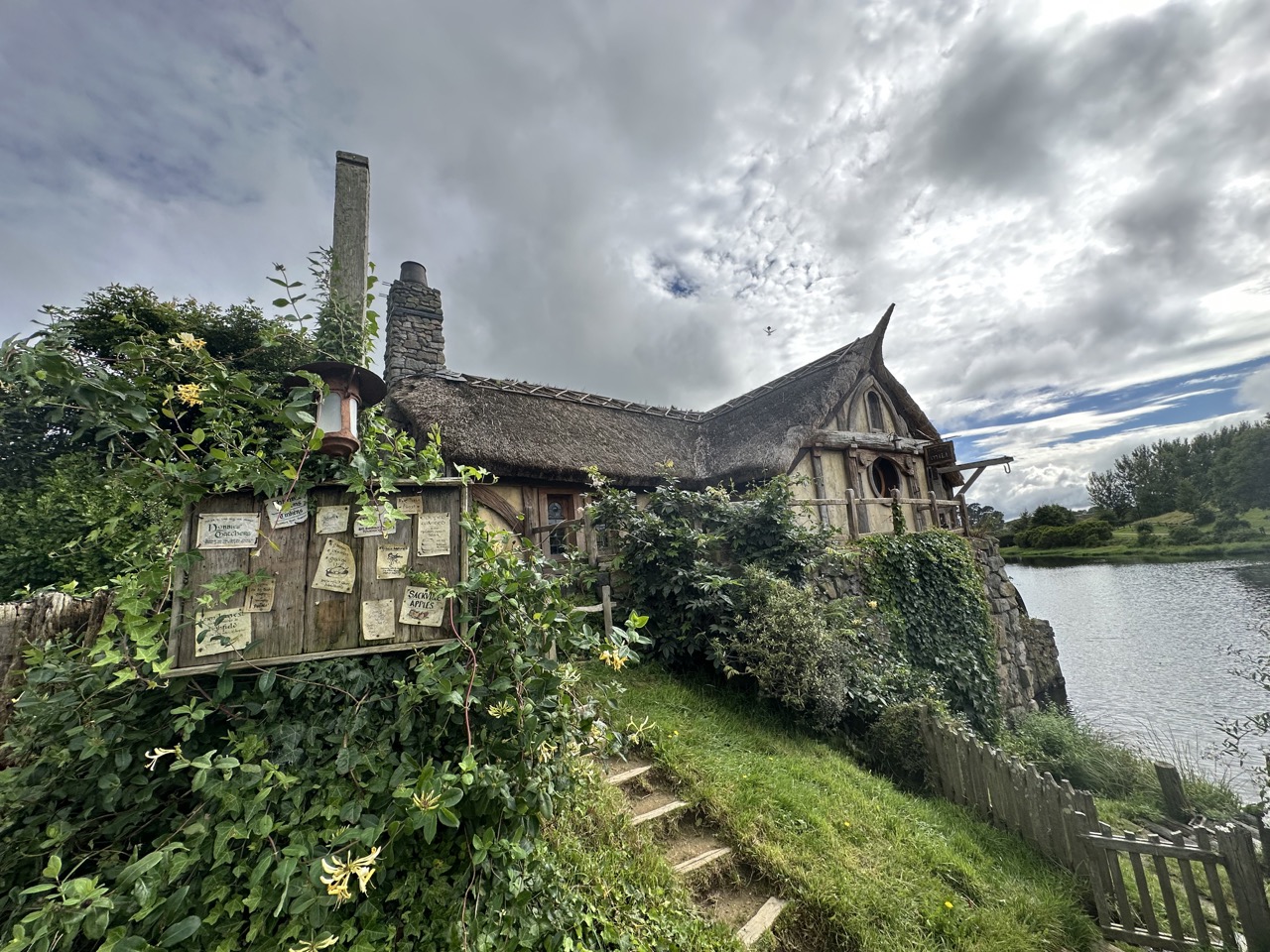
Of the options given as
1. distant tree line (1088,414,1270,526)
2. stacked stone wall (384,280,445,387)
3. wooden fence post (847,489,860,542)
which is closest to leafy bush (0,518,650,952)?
wooden fence post (847,489,860,542)

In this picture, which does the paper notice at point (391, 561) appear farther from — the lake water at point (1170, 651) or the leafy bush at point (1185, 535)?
the leafy bush at point (1185, 535)

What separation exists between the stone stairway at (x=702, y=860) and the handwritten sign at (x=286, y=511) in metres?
2.73

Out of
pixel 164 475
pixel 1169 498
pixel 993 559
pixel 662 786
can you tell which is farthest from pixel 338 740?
pixel 1169 498

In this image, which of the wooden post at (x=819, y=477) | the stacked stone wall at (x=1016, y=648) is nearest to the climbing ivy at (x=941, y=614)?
the stacked stone wall at (x=1016, y=648)

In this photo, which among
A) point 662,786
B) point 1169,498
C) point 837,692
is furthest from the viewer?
point 1169,498

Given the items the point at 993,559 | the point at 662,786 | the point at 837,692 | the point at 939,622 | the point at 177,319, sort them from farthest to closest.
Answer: the point at 993,559 → the point at 939,622 → the point at 177,319 → the point at 837,692 → the point at 662,786

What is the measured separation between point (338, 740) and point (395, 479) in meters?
1.06

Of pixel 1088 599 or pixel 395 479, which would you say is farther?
pixel 1088 599

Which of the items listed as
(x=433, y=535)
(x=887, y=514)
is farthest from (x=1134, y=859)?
(x=887, y=514)

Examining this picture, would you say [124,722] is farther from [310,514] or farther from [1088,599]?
[1088,599]

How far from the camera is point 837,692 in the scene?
5.03 metres

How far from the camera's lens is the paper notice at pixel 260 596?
1871mm

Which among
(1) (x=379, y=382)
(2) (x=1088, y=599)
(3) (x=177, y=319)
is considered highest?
(3) (x=177, y=319)

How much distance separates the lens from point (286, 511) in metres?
1.95
